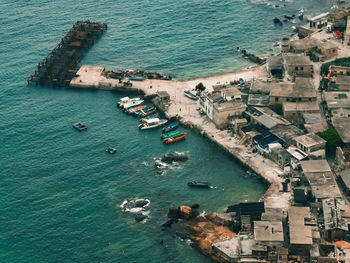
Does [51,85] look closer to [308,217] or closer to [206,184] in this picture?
[206,184]

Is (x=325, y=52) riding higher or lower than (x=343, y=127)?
higher

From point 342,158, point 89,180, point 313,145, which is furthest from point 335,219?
point 89,180

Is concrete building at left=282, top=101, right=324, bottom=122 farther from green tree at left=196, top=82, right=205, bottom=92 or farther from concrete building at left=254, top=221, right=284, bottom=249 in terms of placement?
concrete building at left=254, top=221, right=284, bottom=249

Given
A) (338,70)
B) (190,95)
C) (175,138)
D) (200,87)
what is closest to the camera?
(175,138)

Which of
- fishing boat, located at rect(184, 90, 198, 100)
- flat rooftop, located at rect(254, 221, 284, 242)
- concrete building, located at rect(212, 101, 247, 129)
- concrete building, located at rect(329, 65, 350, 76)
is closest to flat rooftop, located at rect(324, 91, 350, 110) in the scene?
concrete building, located at rect(329, 65, 350, 76)

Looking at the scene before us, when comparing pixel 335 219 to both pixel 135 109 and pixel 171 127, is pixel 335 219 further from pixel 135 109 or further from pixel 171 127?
pixel 135 109

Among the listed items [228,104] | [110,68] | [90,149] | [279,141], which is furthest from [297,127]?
[110,68]

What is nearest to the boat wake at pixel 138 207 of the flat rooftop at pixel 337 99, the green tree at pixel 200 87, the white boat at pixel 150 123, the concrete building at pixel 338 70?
the white boat at pixel 150 123
